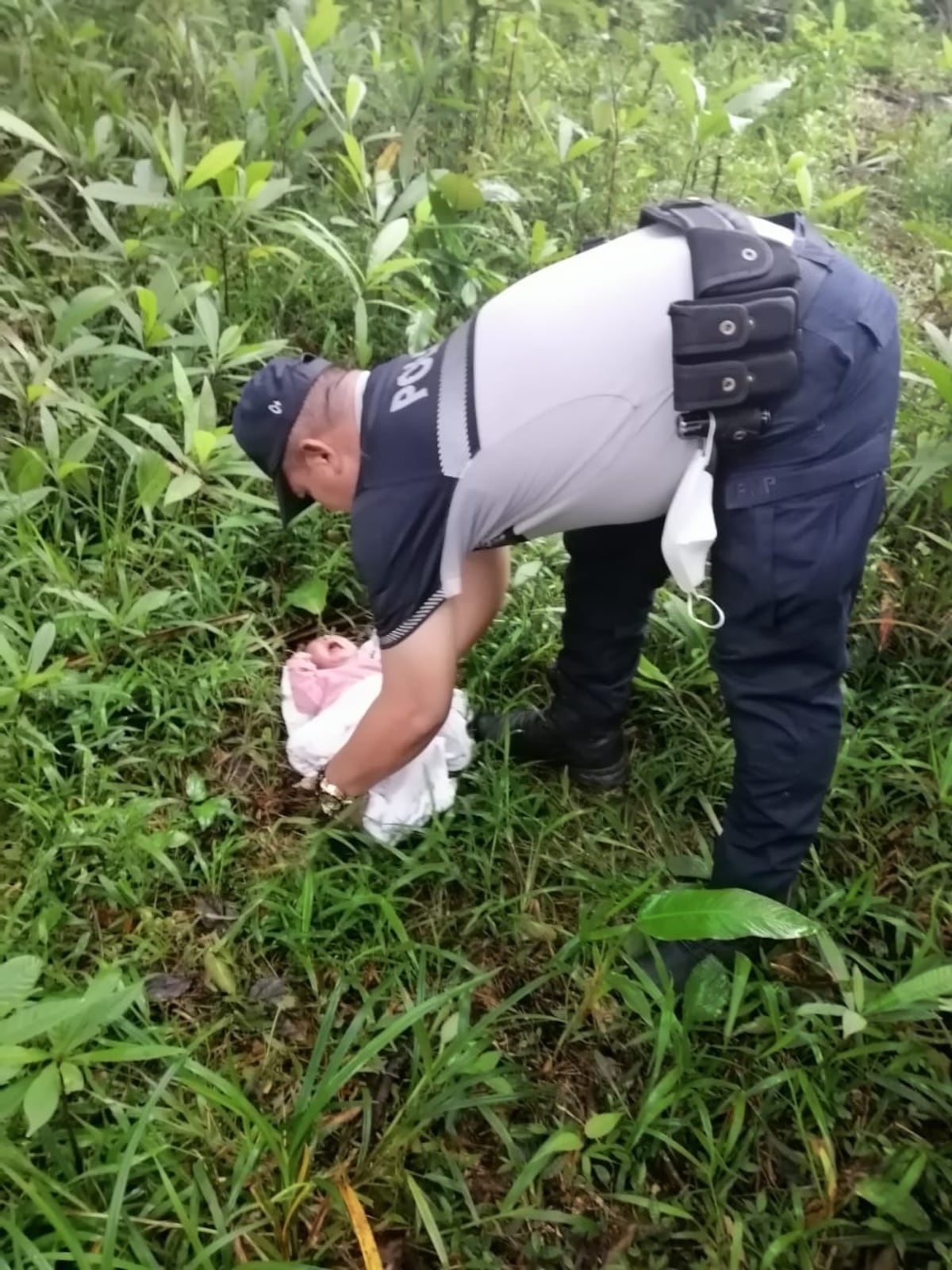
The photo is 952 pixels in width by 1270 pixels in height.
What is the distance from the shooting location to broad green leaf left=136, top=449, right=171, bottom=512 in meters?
2.25

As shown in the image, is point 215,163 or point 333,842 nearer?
point 333,842

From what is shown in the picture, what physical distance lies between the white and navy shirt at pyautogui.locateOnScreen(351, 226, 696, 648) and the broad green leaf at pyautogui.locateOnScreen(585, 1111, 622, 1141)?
77 cm

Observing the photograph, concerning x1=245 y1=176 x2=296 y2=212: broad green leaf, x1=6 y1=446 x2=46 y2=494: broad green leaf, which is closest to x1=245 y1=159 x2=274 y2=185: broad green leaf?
x1=245 y1=176 x2=296 y2=212: broad green leaf

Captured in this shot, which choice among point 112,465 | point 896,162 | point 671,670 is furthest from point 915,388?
point 112,465

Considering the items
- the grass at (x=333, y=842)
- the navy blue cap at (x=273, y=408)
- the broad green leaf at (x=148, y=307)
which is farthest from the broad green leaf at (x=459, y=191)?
the navy blue cap at (x=273, y=408)

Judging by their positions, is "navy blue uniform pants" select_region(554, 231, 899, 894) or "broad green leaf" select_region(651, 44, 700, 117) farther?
"broad green leaf" select_region(651, 44, 700, 117)

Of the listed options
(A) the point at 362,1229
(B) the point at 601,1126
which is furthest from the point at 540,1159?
(A) the point at 362,1229

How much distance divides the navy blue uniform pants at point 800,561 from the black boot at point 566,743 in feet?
1.19

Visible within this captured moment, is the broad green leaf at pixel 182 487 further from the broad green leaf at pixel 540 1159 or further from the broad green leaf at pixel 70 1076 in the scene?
the broad green leaf at pixel 540 1159

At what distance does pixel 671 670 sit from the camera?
2.26 meters

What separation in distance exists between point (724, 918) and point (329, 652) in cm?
105

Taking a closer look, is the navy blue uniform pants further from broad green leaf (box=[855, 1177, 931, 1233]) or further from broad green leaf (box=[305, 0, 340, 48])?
broad green leaf (box=[305, 0, 340, 48])

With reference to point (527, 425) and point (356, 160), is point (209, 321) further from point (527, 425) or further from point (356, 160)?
point (527, 425)

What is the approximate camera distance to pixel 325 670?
215cm
